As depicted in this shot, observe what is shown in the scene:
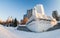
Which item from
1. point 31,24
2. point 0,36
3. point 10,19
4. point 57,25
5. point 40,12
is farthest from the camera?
point 10,19

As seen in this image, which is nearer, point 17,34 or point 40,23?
point 17,34

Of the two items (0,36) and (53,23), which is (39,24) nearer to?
(53,23)

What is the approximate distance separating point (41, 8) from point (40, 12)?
52 centimetres

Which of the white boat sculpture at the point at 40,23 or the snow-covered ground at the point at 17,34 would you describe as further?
the white boat sculpture at the point at 40,23

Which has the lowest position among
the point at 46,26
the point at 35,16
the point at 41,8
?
the point at 46,26

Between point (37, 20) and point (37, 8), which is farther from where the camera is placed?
point (37, 8)

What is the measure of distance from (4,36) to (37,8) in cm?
1098

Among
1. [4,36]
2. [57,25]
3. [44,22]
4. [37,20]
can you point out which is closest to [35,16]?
[37,20]

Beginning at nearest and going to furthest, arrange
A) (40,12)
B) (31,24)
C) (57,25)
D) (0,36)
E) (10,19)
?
(0,36), (57,25), (31,24), (40,12), (10,19)

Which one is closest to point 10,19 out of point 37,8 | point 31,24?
point 37,8

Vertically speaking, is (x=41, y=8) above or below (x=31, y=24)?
above

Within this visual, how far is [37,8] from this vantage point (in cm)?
1461

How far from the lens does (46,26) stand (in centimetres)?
1190

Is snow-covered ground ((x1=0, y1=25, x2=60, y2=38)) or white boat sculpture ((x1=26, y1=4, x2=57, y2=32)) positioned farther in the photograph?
white boat sculpture ((x1=26, y1=4, x2=57, y2=32))
